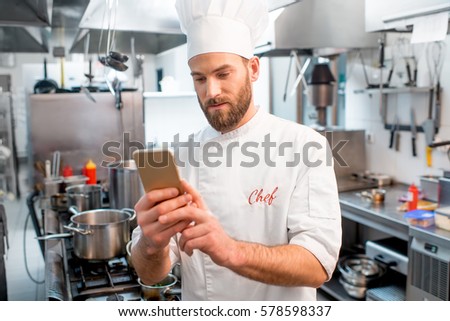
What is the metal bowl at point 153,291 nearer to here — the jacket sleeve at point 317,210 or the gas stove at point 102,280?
the gas stove at point 102,280

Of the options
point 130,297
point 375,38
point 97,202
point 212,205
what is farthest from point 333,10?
point 130,297

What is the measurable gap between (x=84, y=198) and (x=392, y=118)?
2.15 m

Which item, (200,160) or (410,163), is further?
(410,163)

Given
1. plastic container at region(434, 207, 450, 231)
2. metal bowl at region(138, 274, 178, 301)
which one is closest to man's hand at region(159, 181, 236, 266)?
metal bowl at region(138, 274, 178, 301)

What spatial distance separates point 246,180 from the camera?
1164mm

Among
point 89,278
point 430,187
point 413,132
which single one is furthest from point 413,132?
point 89,278

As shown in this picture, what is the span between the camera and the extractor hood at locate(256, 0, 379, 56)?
279 cm

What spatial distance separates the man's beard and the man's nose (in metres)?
0.02

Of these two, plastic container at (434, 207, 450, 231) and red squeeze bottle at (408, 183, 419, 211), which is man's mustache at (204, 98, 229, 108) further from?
red squeeze bottle at (408, 183, 419, 211)

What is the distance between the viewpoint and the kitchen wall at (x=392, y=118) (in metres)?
2.65

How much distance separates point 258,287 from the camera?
1.13m

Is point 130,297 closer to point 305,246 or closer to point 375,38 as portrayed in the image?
point 305,246

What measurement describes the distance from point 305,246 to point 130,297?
576mm

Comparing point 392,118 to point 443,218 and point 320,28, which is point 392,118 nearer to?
point 320,28
